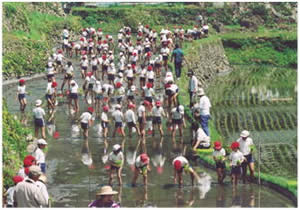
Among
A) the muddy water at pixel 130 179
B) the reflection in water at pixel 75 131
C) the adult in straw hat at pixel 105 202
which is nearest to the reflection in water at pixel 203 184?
the muddy water at pixel 130 179

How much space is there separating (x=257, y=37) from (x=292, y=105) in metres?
19.0

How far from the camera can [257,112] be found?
28.5 m

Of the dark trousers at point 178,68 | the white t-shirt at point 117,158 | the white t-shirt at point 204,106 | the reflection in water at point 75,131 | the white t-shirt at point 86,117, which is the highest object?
the dark trousers at point 178,68

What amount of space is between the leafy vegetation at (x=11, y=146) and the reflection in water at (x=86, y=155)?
1685 millimetres

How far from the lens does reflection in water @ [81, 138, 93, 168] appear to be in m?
17.6

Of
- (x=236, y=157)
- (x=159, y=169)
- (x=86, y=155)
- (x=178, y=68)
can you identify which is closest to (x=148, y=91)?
(x=86, y=155)

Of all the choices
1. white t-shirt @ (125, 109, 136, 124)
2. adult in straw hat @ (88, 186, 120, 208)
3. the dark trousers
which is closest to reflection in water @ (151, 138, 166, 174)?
white t-shirt @ (125, 109, 136, 124)

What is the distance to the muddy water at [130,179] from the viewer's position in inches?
568

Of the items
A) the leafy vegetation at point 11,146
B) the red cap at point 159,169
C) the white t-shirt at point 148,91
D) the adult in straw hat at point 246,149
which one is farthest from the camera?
the white t-shirt at point 148,91

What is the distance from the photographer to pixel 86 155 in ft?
60.2

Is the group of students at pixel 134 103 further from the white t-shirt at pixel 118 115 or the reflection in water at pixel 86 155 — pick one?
the reflection in water at pixel 86 155

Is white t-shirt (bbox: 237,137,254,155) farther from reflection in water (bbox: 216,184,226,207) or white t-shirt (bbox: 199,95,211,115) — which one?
white t-shirt (bbox: 199,95,211,115)

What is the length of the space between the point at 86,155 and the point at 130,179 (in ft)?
8.89

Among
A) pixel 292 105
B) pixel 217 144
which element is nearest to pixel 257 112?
pixel 292 105
